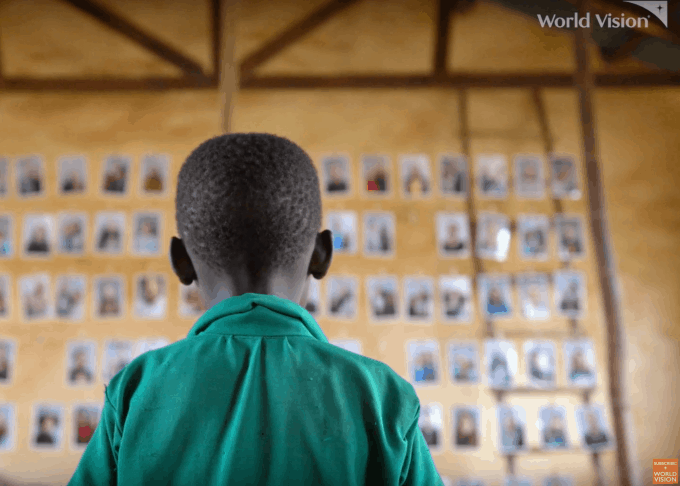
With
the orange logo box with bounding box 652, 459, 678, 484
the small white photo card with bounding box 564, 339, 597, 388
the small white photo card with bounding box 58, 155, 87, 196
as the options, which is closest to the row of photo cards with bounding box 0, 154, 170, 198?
the small white photo card with bounding box 58, 155, 87, 196

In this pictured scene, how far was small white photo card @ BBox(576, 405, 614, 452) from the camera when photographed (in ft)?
8.59

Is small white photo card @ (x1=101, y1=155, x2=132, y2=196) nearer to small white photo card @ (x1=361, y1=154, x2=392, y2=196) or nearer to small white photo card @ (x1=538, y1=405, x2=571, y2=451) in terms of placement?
small white photo card @ (x1=361, y1=154, x2=392, y2=196)

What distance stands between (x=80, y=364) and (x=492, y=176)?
2265 millimetres

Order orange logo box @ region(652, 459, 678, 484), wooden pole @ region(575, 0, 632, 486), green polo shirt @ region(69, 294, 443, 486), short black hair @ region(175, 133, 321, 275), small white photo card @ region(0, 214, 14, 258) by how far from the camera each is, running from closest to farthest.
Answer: green polo shirt @ region(69, 294, 443, 486) < short black hair @ region(175, 133, 321, 275) < wooden pole @ region(575, 0, 632, 486) < orange logo box @ region(652, 459, 678, 484) < small white photo card @ region(0, 214, 14, 258)

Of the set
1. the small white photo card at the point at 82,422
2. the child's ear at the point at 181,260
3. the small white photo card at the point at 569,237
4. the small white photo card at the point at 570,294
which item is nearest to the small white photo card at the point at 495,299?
the small white photo card at the point at 570,294

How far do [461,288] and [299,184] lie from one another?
2135 mm

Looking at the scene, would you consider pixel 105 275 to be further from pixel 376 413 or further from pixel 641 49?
pixel 641 49

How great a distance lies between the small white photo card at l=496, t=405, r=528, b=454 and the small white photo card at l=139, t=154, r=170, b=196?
2.01 m

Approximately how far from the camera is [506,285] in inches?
109

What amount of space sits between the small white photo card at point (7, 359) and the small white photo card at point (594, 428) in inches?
108

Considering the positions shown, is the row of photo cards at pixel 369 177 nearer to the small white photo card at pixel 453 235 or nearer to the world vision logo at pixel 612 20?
the small white photo card at pixel 453 235

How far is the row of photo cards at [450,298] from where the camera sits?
2738mm

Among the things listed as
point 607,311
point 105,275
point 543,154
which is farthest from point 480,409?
point 105,275

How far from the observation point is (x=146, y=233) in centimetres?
280
